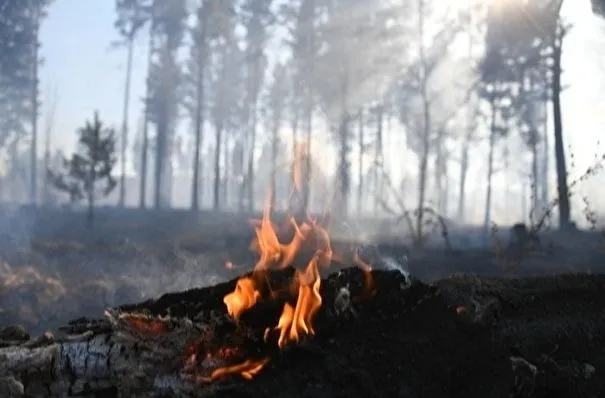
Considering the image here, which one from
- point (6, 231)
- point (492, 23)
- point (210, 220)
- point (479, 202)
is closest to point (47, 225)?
point (6, 231)

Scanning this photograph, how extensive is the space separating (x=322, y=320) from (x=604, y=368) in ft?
7.43

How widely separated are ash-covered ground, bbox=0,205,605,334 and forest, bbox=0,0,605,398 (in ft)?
0.32

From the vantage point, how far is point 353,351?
15.4 ft

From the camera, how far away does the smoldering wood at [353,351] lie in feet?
14.6

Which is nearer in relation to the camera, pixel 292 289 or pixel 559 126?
A: pixel 292 289

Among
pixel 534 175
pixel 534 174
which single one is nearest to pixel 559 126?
pixel 534 175

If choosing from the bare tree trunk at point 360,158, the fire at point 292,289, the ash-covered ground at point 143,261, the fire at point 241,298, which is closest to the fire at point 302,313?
the fire at point 292,289

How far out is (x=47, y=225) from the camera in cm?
2716

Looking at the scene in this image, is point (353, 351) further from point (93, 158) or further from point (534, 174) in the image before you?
point (534, 174)

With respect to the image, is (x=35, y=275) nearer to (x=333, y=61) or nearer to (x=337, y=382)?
(x=337, y=382)

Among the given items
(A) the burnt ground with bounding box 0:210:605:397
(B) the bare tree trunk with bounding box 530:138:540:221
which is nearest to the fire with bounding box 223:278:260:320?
(A) the burnt ground with bounding box 0:210:605:397

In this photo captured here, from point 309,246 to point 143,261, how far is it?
38.9 ft

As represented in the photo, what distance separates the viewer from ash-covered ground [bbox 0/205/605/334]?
46.8ft

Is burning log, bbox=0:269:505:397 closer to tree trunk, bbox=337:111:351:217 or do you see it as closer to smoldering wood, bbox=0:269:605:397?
smoldering wood, bbox=0:269:605:397
